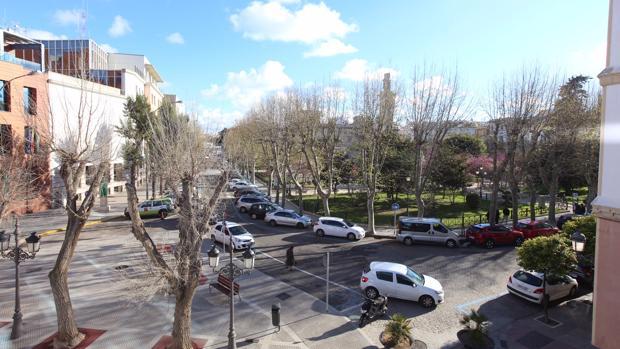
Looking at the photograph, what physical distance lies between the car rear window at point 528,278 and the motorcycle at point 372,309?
5.72 m

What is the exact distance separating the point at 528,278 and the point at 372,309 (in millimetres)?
6550

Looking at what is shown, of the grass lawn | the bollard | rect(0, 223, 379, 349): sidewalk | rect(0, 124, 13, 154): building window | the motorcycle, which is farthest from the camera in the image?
the grass lawn

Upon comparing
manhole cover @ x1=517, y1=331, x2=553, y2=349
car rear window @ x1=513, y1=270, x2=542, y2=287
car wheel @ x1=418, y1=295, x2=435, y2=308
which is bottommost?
manhole cover @ x1=517, y1=331, x2=553, y2=349

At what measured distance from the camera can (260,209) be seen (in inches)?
1219

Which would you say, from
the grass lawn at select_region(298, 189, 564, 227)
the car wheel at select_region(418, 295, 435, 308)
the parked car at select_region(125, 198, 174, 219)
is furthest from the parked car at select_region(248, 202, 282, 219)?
the car wheel at select_region(418, 295, 435, 308)

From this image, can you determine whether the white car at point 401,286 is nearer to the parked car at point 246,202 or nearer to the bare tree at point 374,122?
the bare tree at point 374,122

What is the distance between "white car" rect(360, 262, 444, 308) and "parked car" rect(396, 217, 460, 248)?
27.7 ft

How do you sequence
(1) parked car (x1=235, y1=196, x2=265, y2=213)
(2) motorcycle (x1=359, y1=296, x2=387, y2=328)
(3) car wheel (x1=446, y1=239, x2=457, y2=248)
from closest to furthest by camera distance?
(2) motorcycle (x1=359, y1=296, x2=387, y2=328)
(3) car wheel (x1=446, y1=239, x2=457, y2=248)
(1) parked car (x1=235, y1=196, x2=265, y2=213)

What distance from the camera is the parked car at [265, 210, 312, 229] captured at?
2786 cm

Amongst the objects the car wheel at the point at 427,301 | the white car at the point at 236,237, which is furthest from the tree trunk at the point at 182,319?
the white car at the point at 236,237

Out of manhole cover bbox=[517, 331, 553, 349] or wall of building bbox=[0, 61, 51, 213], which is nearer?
manhole cover bbox=[517, 331, 553, 349]

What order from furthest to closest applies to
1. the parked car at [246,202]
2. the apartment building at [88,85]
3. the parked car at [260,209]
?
the parked car at [246,202] < the parked car at [260,209] < the apartment building at [88,85]

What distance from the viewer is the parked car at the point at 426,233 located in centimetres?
2280

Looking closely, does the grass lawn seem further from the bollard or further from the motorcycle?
the bollard
